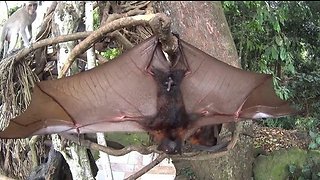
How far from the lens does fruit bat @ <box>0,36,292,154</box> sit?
76 centimetres

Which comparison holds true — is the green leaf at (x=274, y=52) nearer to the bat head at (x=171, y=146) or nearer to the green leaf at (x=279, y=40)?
the green leaf at (x=279, y=40)

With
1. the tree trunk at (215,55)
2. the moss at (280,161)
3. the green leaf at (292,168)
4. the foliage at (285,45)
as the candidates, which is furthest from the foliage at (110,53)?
the green leaf at (292,168)

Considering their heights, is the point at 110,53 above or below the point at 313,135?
above

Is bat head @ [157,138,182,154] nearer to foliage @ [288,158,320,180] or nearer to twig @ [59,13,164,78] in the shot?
twig @ [59,13,164,78]

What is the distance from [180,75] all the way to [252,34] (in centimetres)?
33

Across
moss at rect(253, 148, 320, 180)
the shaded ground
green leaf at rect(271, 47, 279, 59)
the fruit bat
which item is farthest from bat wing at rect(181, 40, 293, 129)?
the shaded ground

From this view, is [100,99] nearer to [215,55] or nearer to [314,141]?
[215,55]

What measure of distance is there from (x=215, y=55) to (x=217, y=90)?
33cm

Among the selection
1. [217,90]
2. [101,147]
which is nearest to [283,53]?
[217,90]

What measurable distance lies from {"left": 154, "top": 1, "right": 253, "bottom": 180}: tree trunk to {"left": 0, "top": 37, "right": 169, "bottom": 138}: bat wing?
120mm

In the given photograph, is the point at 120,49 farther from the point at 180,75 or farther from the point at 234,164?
the point at 234,164

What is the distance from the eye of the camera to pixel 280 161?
160 centimetres

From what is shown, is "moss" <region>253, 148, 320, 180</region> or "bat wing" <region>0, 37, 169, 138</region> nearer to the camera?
"bat wing" <region>0, 37, 169, 138</region>

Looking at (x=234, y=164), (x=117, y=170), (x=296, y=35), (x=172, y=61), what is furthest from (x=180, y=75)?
(x=117, y=170)
